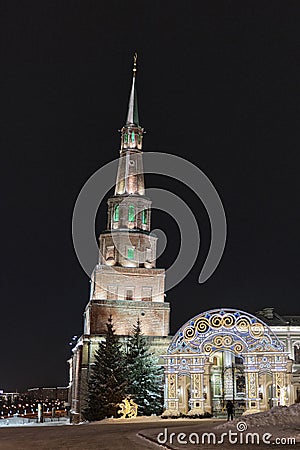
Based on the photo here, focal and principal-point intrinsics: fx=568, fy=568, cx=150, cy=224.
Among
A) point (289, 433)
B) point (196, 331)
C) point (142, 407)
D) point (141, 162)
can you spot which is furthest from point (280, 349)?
point (141, 162)

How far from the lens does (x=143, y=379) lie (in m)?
44.8

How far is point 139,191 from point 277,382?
90.6 ft

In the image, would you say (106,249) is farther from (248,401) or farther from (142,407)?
(248,401)

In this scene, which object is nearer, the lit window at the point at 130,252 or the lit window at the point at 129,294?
the lit window at the point at 129,294

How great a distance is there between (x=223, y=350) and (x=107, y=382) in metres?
11.5

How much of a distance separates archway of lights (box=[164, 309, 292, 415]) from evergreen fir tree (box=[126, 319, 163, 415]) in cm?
710

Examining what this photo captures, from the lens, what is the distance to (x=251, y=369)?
3525 centimetres

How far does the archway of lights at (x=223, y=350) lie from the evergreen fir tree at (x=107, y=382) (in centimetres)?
734

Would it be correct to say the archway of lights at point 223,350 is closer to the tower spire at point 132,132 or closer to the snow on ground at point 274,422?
the snow on ground at point 274,422

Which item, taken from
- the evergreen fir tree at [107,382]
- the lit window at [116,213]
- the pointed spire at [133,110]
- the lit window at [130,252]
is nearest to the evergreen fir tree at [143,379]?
the evergreen fir tree at [107,382]

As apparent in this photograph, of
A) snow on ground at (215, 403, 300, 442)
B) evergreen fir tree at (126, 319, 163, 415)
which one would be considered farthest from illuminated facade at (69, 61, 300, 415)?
snow on ground at (215, 403, 300, 442)

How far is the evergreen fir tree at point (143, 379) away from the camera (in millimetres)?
43719

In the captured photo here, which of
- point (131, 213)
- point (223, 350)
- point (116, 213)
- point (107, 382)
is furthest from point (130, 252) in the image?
point (223, 350)

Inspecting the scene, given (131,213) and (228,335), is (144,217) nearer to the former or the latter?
(131,213)
